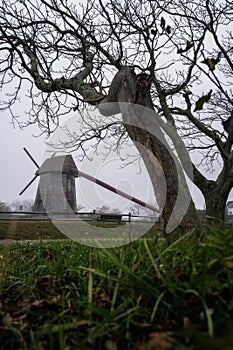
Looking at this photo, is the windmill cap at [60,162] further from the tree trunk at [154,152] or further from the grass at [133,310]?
the grass at [133,310]

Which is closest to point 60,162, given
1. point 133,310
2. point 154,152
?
point 154,152

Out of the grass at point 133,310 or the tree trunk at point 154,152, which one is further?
the tree trunk at point 154,152

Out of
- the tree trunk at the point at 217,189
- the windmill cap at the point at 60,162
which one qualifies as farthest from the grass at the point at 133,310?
the windmill cap at the point at 60,162

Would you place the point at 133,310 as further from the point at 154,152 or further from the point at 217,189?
the point at 217,189

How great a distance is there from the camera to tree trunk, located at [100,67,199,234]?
2.34 metres

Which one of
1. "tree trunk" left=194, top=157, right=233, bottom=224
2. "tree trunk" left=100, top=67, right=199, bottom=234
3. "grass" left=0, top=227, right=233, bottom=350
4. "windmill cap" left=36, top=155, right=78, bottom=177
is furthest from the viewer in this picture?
"windmill cap" left=36, top=155, right=78, bottom=177

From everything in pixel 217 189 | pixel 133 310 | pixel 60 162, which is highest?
pixel 60 162

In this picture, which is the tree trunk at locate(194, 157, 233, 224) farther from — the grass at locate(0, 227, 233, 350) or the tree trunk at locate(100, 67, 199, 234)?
the grass at locate(0, 227, 233, 350)

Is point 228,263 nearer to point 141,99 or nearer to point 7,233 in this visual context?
point 141,99

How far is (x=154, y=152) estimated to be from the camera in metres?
2.53

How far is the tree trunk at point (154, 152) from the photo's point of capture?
7.68 feet

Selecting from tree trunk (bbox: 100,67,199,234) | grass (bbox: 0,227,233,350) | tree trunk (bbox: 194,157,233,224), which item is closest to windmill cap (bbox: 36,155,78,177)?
tree trunk (bbox: 194,157,233,224)

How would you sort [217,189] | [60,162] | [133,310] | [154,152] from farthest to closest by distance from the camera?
[60,162] < [217,189] < [154,152] < [133,310]

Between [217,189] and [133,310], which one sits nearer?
[133,310]
